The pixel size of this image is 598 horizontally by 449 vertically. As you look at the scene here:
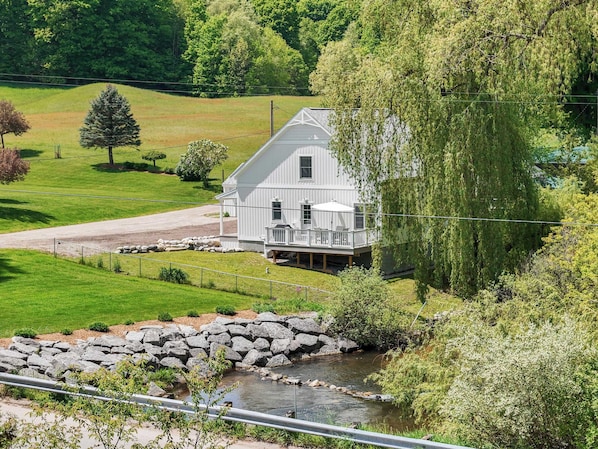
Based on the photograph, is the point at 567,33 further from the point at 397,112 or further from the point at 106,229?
the point at 106,229

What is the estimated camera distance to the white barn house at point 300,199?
4797 centimetres

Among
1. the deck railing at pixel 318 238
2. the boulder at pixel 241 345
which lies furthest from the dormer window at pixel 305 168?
the boulder at pixel 241 345

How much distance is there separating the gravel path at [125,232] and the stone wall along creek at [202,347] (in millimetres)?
15471

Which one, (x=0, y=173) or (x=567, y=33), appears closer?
(x=567, y=33)

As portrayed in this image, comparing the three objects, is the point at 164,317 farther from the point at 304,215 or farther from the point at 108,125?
the point at 108,125

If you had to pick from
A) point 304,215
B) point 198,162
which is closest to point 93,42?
point 198,162

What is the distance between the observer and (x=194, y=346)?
113ft

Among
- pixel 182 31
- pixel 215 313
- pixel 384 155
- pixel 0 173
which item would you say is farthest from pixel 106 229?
pixel 182 31

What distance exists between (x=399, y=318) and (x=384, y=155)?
575cm

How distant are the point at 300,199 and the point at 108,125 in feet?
127

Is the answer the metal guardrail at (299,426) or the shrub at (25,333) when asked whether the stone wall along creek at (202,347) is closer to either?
the shrub at (25,333)

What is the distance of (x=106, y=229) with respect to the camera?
2293 inches

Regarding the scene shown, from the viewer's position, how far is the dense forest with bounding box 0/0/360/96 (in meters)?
124

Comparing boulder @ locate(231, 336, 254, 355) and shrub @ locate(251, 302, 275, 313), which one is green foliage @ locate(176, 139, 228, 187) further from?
boulder @ locate(231, 336, 254, 355)
